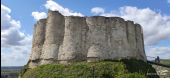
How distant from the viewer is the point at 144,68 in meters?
44.2

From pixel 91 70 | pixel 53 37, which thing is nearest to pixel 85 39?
pixel 53 37

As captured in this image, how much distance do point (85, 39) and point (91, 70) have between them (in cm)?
495

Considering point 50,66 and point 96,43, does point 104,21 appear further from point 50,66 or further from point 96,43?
point 50,66

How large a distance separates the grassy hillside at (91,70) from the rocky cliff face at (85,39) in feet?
4.66

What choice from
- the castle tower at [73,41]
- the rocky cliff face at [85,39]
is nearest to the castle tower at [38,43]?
the rocky cliff face at [85,39]

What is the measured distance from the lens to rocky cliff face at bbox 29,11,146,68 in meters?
42.4

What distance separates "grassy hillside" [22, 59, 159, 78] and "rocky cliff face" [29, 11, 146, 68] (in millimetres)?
1422

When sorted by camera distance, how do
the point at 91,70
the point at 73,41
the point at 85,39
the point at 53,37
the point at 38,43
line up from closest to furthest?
1. the point at 91,70
2. the point at 73,41
3. the point at 85,39
4. the point at 53,37
5. the point at 38,43

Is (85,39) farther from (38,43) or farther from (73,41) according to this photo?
(38,43)

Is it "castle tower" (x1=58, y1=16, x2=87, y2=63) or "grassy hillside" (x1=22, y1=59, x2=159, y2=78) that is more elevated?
"castle tower" (x1=58, y1=16, x2=87, y2=63)

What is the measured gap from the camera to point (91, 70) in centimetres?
3975

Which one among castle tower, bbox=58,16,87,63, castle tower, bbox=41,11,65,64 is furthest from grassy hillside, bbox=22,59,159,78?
castle tower, bbox=41,11,65,64

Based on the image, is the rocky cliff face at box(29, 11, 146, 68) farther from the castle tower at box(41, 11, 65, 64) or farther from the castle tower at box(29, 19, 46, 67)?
the castle tower at box(29, 19, 46, 67)

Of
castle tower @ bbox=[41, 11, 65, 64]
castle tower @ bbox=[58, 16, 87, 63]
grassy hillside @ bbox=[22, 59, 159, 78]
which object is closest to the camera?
grassy hillside @ bbox=[22, 59, 159, 78]
